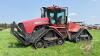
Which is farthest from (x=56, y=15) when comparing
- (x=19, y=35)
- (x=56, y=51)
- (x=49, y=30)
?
(x=56, y=51)

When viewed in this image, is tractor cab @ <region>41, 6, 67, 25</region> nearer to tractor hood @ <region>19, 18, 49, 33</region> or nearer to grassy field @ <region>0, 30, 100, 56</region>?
tractor hood @ <region>19, 18, 49, 33</region>

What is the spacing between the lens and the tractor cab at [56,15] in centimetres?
2073

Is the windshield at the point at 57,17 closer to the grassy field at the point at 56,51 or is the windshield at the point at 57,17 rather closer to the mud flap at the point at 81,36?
the mud flap at the point at 81,36

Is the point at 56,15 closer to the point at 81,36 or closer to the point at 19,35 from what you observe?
the point at 81,36

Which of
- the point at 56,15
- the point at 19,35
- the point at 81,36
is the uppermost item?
the point at 56,15

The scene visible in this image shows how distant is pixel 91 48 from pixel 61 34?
2.89 meters

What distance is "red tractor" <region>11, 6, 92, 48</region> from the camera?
61.7 feet

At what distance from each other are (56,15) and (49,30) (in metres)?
1.94

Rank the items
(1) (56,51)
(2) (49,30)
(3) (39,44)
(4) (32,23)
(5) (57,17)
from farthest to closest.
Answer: (5) (57,17)
(4) (32,23)
(2) (49,30)
(3) (39,44)
(1) (56,51)

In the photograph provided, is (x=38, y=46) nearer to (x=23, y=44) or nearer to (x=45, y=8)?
(x=23, y=44)

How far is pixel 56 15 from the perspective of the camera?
20.9 meters

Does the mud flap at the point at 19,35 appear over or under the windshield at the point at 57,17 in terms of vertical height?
under

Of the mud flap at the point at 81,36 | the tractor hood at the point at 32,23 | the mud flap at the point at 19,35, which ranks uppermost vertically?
the tractor hood at the point at 32,23

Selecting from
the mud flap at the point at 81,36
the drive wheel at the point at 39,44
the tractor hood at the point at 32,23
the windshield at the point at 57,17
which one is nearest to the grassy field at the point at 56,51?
the drive wheel at the point at 39,44
